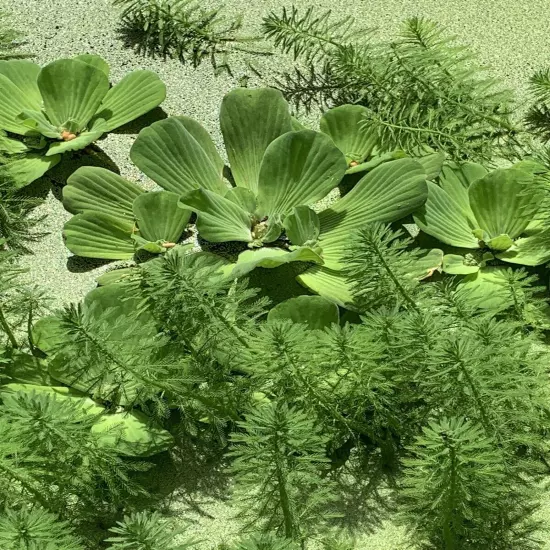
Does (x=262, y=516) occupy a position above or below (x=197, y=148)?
below

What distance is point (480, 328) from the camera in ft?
5.24

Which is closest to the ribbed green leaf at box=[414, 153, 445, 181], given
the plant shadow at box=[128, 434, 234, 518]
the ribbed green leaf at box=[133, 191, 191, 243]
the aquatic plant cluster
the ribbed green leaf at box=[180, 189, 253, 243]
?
the aquatic plant cluster

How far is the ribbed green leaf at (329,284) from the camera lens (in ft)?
6.22

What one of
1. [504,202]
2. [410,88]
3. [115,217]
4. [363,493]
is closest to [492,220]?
[504,202]

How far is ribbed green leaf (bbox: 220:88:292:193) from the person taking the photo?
2.11 meters

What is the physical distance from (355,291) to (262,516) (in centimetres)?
42

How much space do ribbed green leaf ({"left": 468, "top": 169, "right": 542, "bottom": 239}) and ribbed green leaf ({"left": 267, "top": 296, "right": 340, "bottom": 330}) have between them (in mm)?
393

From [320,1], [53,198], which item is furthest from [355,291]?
[320,1]

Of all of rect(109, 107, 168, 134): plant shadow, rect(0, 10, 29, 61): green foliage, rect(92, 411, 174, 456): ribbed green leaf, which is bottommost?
rect(92, 411, 174, 456): ribbed green leaf

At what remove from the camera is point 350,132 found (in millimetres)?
2166

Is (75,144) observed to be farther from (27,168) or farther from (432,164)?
(432,164)

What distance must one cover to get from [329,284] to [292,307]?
116 millimetres

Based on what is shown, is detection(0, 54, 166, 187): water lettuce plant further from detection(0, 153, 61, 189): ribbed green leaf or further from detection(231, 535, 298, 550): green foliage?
detection(231, 535, 298, 550): green foliage

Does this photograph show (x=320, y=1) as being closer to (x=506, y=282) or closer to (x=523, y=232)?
(x=523, y=232)
